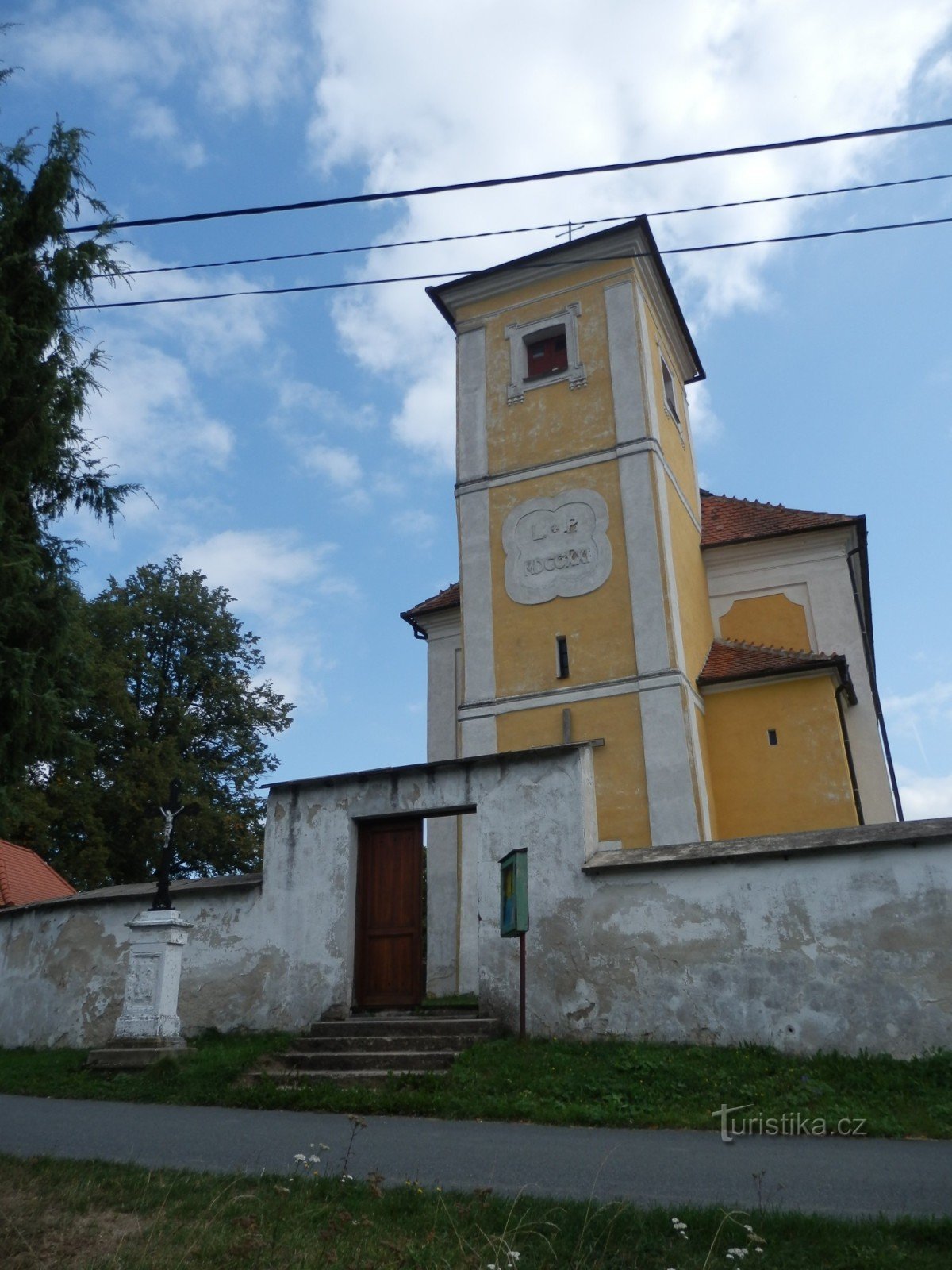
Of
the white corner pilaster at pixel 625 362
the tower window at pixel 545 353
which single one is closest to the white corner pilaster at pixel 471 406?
the tower window at pixel 545 353

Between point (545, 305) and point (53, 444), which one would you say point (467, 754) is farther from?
point (53, 444)

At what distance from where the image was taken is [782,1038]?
9.34 meters

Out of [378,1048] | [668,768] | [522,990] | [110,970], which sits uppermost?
[668,768]

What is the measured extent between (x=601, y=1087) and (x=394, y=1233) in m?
4.28

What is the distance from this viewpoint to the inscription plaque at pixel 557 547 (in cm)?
1822

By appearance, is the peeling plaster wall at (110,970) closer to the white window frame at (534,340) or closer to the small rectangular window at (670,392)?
the white window frame at (534,340)

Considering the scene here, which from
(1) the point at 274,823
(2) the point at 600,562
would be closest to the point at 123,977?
(1) the point at 274,823

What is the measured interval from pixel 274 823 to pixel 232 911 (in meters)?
1.13

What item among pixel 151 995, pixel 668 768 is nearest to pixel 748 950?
pixel 151 995

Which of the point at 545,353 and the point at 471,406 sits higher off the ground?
the point at 545,353

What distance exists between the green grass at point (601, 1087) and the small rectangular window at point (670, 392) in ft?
47.7

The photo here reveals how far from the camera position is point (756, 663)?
1800 centimetres

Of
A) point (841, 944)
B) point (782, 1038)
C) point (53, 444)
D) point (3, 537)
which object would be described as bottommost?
point (782, 1038)

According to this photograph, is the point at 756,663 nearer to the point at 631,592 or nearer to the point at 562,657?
the point at 631,592
